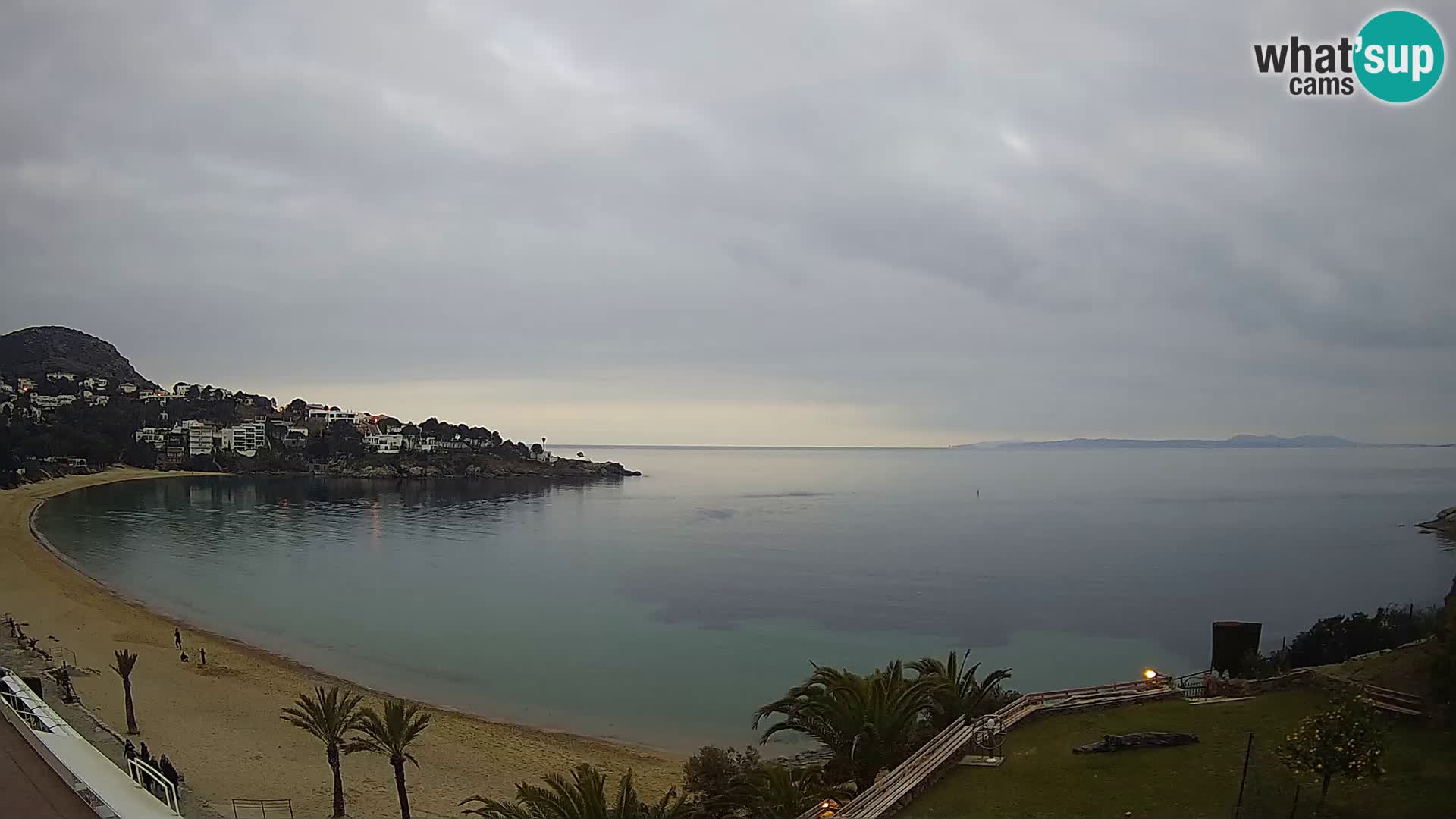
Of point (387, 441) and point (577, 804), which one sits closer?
point (577, 804)

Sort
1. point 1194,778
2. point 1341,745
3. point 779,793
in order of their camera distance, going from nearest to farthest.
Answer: point 1341,745
point 1194,778
point 779,793

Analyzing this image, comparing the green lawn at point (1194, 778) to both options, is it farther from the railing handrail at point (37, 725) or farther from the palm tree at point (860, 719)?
the railing handrail at point (37, 725)

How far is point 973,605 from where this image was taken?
159ft

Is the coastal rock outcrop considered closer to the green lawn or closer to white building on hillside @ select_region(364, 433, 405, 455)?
the green lawn

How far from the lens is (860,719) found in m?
16.8

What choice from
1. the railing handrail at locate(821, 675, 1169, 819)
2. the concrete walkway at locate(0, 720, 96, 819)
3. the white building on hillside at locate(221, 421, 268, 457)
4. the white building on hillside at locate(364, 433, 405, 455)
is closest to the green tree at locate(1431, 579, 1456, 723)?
the railing handrail at locate(821, 675, 1169, 819)

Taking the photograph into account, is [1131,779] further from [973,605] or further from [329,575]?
[329,575]

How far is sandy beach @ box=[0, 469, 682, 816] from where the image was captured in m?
20.8

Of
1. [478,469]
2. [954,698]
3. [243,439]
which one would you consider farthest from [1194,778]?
[243,439]

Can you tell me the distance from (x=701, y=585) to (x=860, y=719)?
128ft

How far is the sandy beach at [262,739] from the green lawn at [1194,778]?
1162 centimetres

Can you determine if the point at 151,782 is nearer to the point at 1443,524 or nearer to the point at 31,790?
the point at 31,790

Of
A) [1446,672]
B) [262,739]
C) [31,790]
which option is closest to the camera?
[31,790]

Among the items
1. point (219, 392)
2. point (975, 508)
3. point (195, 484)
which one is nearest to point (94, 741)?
point (975, 508)
